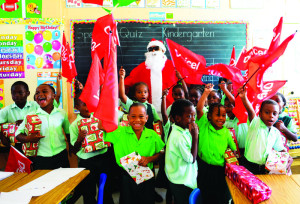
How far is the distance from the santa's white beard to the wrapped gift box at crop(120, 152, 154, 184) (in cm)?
152

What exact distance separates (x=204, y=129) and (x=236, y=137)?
44cm

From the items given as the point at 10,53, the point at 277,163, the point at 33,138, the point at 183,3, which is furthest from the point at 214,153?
the point at 10,53

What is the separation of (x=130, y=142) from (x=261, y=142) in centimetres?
113

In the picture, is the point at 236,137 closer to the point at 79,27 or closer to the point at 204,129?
the point at 204,129

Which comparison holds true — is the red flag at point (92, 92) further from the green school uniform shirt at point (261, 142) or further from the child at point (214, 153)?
the green school uniform shirt at point (261, 142)

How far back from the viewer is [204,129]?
224cm

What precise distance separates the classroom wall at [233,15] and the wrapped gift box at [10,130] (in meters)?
1.13

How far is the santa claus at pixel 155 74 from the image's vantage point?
332 centimetres

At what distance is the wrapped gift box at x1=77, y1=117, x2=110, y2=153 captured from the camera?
2.14 metres

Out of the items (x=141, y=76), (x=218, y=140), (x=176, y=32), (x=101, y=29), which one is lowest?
(x=218, y=140)

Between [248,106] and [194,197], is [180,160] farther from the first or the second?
[248,106]

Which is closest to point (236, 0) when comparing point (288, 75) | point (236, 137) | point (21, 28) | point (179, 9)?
point (179, 9)

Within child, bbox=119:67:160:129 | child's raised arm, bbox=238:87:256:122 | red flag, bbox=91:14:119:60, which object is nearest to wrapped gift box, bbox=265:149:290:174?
child's raised arm, bbox=238:87:256:122

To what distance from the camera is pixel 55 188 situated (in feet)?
4.95
